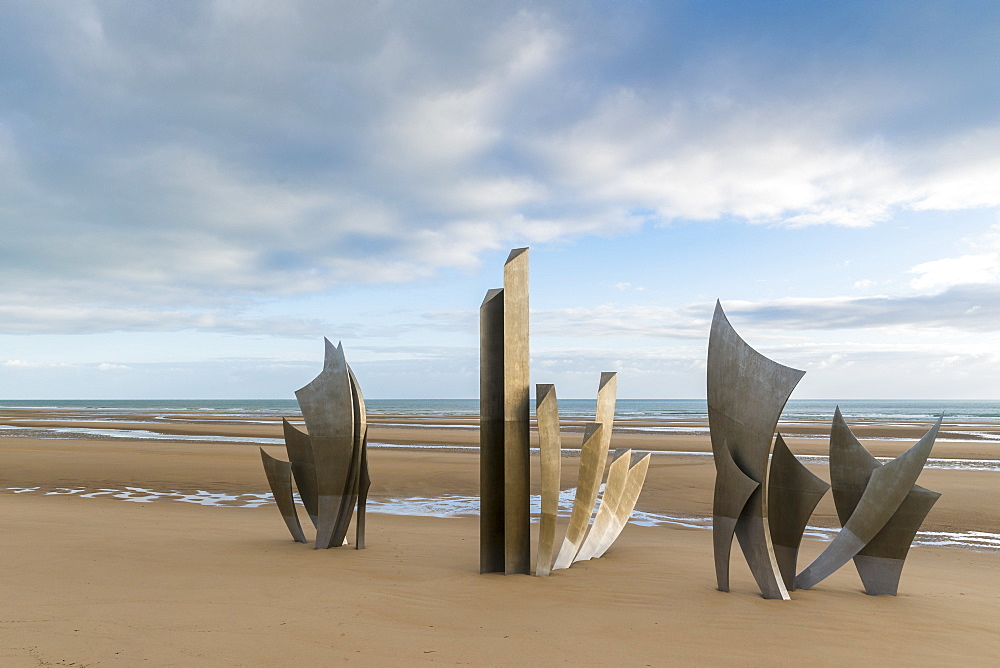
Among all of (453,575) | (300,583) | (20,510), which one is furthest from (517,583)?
(20,510)

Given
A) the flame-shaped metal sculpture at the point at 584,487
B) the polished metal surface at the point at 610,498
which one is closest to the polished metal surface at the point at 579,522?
the flame-shaped metal sculpture at the point at 584,487

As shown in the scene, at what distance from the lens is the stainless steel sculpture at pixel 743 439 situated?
19.9 ft

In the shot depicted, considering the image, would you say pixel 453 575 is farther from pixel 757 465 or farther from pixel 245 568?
pixel 757 465

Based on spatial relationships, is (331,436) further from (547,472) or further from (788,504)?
(788,504)

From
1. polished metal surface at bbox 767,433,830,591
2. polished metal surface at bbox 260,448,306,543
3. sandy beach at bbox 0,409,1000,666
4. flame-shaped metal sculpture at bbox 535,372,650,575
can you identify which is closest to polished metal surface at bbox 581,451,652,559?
flame-shaped metal sculpture at bbox 535,372,650,575

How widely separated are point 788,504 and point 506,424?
311cm

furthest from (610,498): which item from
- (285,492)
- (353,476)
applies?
(285,492)

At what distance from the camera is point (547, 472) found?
23.6ft

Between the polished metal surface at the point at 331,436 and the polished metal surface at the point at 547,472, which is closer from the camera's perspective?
the polished metal surface at the point at 547,472

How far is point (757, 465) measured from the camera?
6121 millimetres

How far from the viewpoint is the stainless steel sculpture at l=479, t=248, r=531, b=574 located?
7.10m

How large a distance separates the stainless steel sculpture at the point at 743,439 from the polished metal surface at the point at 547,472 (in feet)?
5.73

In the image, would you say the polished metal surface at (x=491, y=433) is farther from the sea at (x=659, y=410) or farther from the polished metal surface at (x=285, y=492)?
the sea at (x=659, y=410)

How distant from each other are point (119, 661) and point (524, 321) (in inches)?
187
